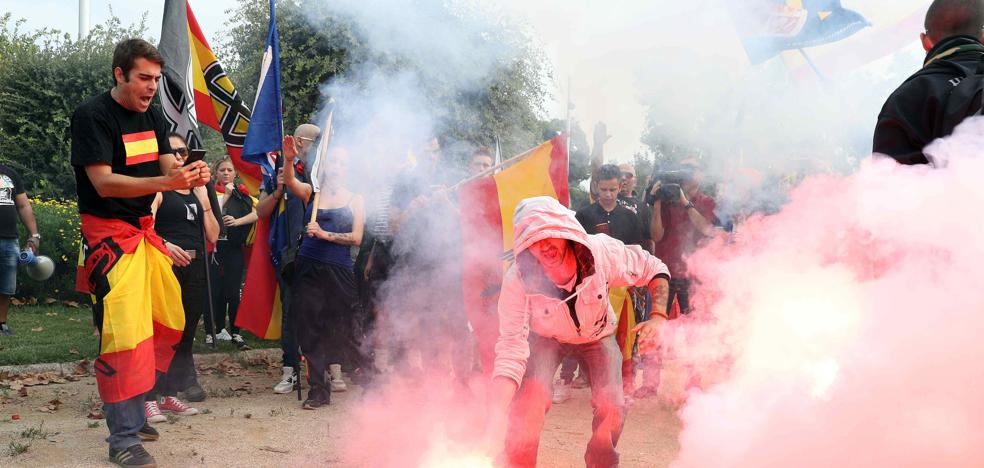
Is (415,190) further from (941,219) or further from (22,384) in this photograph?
(941,219)

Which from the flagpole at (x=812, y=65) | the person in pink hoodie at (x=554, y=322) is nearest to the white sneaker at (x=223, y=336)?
the person in pink hoodie at (x=554, y=322)

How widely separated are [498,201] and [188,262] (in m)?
2.35

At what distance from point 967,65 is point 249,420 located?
15.7 feet

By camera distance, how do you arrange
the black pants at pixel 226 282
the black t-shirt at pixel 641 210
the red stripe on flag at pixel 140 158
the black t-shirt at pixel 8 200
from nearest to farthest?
the red stripe on flag at pixel 140 158 → the black t-shirt at pixel 641 210 → the black pants at pixel 226 282 → the black t-shirt at pixel 8 200

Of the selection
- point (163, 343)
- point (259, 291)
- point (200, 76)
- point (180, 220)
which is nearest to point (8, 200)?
point (200, 76)

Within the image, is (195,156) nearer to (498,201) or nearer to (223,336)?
(498,201)

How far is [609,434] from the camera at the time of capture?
430 cm

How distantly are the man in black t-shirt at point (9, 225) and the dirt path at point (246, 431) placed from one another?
7.66 feet

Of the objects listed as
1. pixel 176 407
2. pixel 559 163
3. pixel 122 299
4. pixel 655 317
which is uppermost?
pixel 122 299

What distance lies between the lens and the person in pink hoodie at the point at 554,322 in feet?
13.4

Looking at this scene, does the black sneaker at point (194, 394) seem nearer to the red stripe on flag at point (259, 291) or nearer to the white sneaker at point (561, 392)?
the red stripe on flag at point (259, 291)

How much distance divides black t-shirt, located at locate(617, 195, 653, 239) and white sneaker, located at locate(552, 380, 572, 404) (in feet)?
4.72

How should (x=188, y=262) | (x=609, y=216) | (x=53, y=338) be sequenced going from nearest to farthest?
(x=188, y=262), (x=609, y=216), (x=53, y=338)

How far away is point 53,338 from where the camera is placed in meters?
8.52
